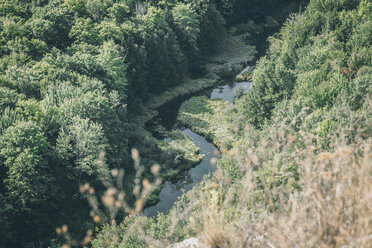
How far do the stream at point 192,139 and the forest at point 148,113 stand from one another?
3.86 feet

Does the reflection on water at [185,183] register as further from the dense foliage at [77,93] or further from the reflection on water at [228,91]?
the reflection on water at [228,91]

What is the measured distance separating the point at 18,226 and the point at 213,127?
27.3 meters

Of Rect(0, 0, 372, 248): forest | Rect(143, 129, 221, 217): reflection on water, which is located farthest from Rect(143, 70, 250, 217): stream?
Rect(0, 0, 372, 248): forest

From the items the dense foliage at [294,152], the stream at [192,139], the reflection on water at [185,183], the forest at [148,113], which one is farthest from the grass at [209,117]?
the reflection on water at [185,183]

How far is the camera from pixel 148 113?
51219 mm

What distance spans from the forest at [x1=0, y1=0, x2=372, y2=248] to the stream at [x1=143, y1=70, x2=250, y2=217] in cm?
118

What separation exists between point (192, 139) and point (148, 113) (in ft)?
29.8

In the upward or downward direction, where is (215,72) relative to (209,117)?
upward

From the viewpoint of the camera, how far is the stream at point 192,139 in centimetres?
3603

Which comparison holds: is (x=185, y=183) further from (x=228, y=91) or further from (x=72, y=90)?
(x=228, y=91)

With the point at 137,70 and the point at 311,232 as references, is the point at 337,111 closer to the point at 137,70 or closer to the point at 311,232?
the point at 311,232

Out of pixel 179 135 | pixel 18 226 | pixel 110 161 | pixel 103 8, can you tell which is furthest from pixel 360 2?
pixel 18 226

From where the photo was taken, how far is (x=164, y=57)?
56.6 m

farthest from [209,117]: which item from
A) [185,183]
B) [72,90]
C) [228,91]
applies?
[72,90]
